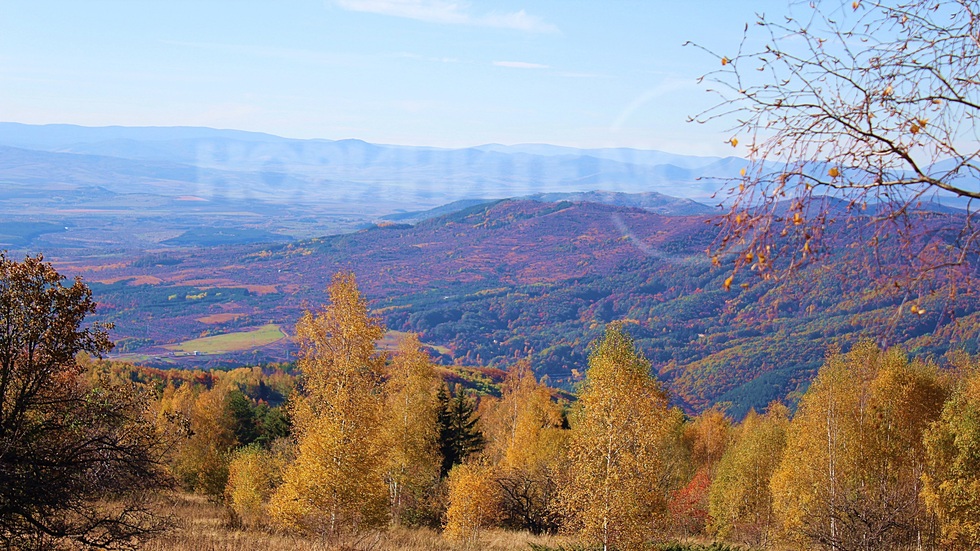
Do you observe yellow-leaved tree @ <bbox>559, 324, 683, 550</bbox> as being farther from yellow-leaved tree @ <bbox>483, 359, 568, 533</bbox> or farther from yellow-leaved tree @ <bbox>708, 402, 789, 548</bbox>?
yellow-leaved tree @ <bbox>708, 402, 789, 548</bbox>

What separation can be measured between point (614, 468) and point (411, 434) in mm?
13482

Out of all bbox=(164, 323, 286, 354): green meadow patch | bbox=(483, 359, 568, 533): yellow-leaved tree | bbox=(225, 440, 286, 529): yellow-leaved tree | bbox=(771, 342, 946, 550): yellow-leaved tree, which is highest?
bbox=(771, 342, 946, 550): yellow-leaved tree

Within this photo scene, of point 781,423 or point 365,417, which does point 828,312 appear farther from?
point 365,417

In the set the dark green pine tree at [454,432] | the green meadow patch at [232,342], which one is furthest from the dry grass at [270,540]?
the green meadow patch at [232,342]

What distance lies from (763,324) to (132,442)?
20619 centimetres

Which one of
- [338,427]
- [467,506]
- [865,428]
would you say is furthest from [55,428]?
[865,428]

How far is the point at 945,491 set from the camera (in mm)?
19266

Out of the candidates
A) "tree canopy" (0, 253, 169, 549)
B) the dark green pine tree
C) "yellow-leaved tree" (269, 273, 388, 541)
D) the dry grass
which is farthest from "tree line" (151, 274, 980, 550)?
"tree canopy" (0, 253, 169, 549)

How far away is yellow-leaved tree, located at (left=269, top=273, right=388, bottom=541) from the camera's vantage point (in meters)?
16.6

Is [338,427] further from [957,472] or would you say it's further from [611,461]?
[957,472]

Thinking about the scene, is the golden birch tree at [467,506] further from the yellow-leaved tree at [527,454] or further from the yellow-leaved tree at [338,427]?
the yellow-leaved tree at [338,427]

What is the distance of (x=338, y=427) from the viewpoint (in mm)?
16797

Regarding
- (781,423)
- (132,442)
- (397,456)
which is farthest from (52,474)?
(781,423)

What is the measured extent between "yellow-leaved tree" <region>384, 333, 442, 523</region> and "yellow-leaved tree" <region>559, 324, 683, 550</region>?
11277 millimetres
